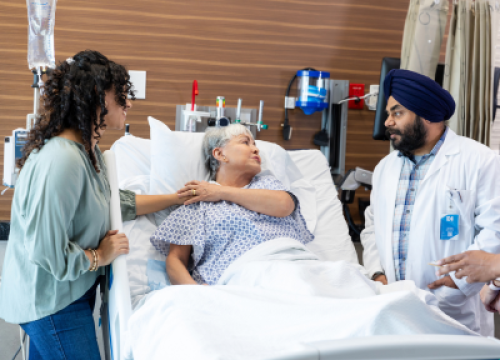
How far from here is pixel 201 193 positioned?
6.23 feet

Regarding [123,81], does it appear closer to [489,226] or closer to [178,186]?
[178,186]

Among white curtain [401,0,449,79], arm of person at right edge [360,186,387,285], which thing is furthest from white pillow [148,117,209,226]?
white curtain [401,0,449,79]

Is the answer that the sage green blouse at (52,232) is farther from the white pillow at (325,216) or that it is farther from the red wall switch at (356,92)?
the red wall switch at (356,92)

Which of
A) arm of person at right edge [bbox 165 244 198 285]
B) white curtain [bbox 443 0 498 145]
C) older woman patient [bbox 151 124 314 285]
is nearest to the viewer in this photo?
arm of person at right edge [bbox 165 244 198 285]

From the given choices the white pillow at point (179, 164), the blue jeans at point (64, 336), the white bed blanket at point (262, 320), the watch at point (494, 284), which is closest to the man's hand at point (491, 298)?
the watch at point (494, 284)

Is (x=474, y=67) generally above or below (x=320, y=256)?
above

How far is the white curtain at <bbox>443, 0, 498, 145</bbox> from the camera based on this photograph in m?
2.69

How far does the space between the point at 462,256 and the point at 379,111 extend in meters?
1.47

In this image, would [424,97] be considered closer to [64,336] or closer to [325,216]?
[325,216]

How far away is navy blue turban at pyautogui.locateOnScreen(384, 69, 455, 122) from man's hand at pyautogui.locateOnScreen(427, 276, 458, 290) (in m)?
0.69

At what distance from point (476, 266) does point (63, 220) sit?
1364mm

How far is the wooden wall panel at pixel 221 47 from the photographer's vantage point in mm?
3061

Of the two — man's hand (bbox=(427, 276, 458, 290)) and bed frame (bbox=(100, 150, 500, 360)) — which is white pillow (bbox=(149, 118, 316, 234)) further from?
bed frame (bbox=(100, 150, 500, 360))

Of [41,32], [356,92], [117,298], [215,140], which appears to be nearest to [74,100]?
[117,298]
